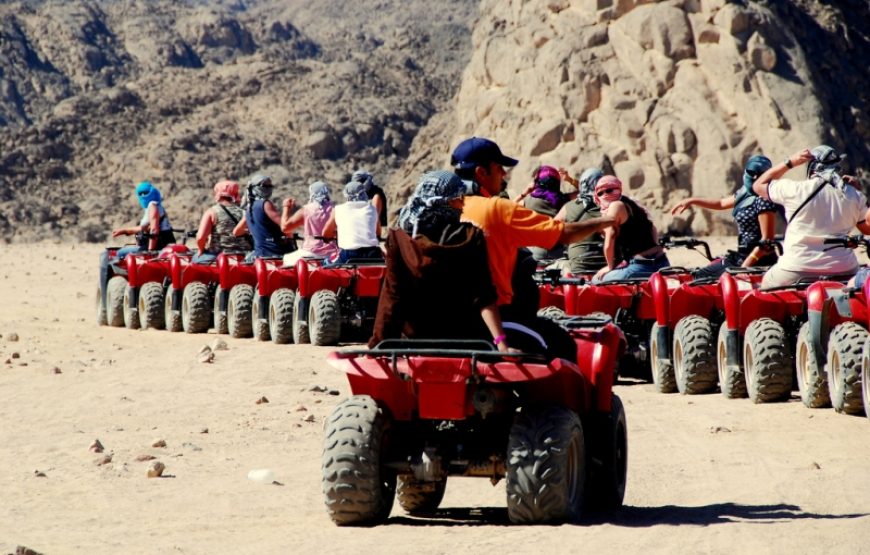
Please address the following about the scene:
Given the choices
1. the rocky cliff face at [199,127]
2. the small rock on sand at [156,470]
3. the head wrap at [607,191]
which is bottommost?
the rocky cliff face at [199,127]

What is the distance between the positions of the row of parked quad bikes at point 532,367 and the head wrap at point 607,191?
65 centimetres

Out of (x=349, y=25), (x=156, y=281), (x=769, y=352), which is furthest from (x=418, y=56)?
(x=769, y=352)

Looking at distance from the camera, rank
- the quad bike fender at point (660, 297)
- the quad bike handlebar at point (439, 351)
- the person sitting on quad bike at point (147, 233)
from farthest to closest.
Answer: the person sitting on quad bike at point (147, 233) < the quad bike fender at point (660, 297) < the quad bike handlebar at point (439, 351)

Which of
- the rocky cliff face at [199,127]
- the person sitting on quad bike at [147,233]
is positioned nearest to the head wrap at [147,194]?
the person sitting on quad bike at [147,233]

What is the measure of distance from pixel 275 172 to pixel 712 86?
88.0ft

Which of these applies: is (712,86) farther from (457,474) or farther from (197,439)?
(457,474)

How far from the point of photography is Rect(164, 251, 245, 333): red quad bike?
18.5 metres

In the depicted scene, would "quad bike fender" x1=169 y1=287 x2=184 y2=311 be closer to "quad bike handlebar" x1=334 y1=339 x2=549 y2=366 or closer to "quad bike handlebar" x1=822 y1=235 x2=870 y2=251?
"quad bike handlebar" x1=822 y1=235 x2=870 y2=251

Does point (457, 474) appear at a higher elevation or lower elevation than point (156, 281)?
higher

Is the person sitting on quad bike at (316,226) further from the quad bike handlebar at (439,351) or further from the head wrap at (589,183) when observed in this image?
the quad bike handlebar at (439,351)

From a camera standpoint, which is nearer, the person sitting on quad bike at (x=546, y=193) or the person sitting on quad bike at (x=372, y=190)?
the person sitting on quad bike at (x=546, y=193)

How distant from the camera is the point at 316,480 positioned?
866 centimetres

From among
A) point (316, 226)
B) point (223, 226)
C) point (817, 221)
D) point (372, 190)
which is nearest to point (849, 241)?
point (817, 221)

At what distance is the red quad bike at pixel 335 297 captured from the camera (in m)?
16.0
